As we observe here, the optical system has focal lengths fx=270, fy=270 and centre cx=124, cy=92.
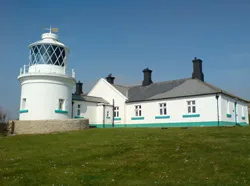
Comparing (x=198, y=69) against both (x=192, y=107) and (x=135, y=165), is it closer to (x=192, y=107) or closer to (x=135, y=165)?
(x=192, y=107)

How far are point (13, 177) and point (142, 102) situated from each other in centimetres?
2616

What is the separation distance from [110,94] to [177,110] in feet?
36.1

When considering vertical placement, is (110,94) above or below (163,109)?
above

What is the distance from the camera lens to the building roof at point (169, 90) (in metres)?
30.9

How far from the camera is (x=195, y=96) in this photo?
30.7 metres

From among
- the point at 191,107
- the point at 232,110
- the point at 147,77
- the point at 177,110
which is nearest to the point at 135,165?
the point at 191,107

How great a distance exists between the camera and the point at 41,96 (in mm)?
27609

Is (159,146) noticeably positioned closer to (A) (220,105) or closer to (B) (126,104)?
(A) (220,105)

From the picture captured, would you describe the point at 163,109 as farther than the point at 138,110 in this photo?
No

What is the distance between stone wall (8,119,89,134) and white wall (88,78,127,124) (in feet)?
34.2

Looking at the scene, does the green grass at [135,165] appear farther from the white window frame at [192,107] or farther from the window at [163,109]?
the window at [163,109]

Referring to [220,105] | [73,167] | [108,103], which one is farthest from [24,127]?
[220,105]

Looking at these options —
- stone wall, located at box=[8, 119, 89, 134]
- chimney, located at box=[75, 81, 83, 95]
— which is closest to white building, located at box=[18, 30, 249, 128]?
stone wall, located at box=[8, 119, 89, 134]

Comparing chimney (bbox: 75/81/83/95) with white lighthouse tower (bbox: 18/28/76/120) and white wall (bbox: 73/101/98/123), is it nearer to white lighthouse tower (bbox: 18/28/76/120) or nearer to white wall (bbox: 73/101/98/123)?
white wall (bbox: 73/101/98/123)
